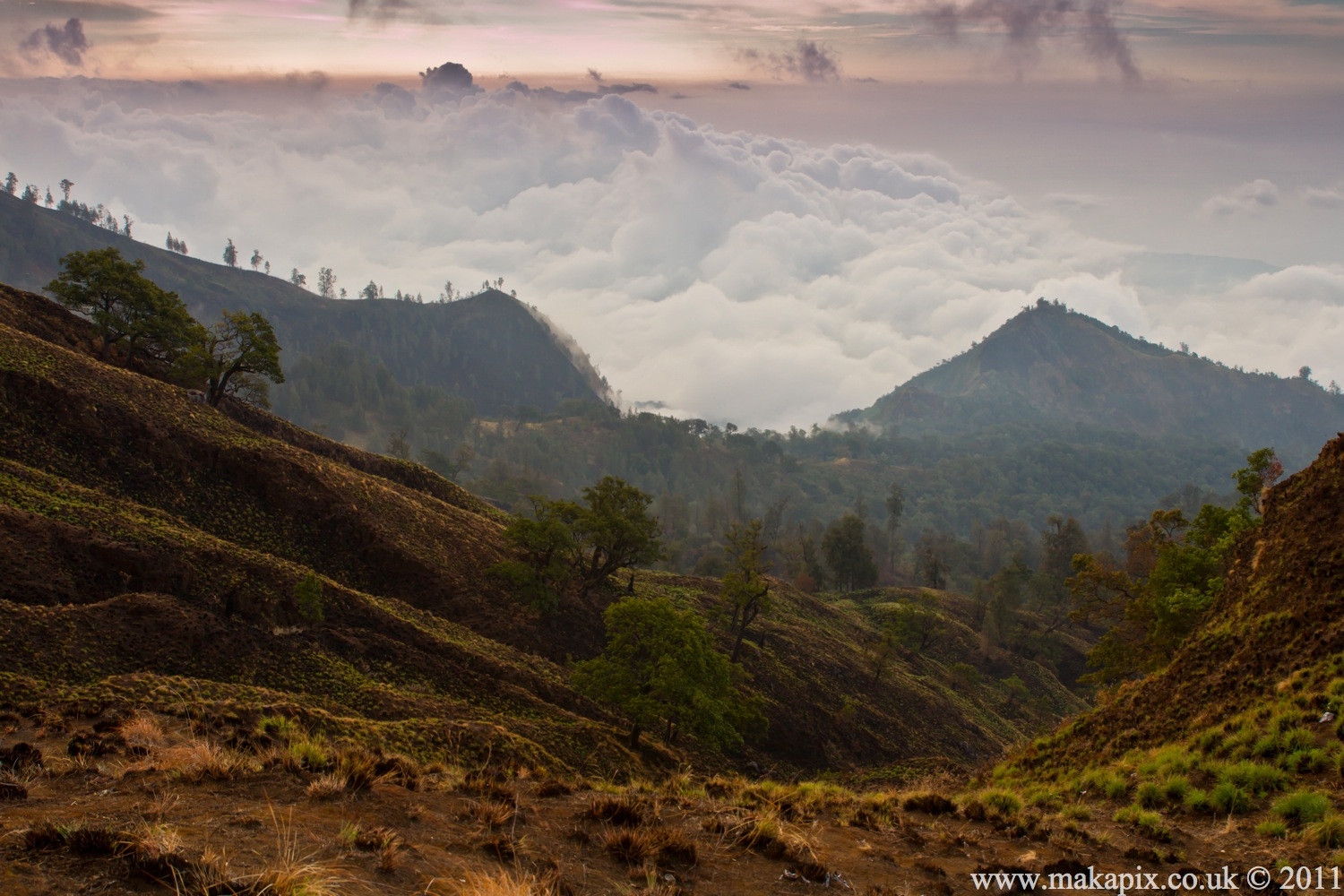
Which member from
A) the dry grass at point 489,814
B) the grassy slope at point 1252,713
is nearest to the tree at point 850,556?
the grassy slope at point 1252,713

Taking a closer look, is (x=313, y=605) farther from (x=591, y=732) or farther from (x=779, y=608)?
(x=779, y=608)

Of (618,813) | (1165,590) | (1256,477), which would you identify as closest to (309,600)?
(618,813)

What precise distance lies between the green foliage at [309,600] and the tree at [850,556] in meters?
94.5

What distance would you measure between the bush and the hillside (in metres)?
20.9

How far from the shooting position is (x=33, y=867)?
292 inches

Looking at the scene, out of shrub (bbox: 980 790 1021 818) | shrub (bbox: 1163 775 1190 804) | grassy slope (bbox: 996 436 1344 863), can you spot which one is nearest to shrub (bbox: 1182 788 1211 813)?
grassy slope (bbox: 996 436 1344 863)

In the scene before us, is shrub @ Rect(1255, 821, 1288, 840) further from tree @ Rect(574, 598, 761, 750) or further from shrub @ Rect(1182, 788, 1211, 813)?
tree @ Rect(574, 598, 761, 750)

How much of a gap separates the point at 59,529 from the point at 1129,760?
38.7 metres

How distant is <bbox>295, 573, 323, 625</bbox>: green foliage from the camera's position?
3472 cm

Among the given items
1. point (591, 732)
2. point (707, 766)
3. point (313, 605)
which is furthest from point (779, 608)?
point (313, 605)

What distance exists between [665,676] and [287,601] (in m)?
17.7

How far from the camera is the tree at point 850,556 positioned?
119 m

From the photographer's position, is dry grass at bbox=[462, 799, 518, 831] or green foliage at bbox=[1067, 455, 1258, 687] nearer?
dry grass at bbox=[462, 799, 518, 831]

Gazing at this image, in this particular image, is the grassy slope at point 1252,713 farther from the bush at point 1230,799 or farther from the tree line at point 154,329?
the tree line at point 154,329
